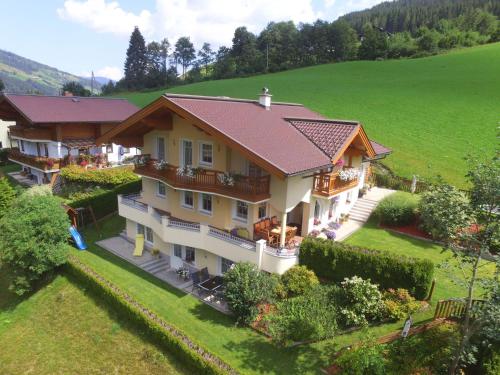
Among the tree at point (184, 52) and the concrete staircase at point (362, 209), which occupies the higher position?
the tree at point (184, 52)

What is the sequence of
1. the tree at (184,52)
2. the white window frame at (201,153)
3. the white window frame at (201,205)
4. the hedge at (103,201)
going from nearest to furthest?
1. the white window frame at (201,153)
2. the white window frame at (201,205)
3. the hedge at (103,201)
4. the tree at (184,52)

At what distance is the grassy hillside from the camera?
3591 cm

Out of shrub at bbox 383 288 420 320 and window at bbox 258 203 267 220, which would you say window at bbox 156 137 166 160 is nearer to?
window at bbox 258 203 267 220

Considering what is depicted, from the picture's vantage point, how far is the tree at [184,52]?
142m

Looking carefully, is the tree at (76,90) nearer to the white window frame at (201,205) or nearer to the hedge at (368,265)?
the white window frame at (201,205)

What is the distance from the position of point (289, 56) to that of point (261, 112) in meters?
Result: 94.4

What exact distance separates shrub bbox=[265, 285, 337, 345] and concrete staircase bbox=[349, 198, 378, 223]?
1063 cm

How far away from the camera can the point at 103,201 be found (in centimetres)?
2928

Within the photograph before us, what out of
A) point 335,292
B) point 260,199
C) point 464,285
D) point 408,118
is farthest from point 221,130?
point 408,118

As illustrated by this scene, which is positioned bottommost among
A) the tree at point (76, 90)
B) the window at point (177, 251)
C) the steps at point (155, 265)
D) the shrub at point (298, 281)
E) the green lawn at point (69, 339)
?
the green lawn at point (69, 339)

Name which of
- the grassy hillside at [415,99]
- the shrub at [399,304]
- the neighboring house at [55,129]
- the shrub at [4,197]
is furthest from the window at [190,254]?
the neighboring house at [55,129]

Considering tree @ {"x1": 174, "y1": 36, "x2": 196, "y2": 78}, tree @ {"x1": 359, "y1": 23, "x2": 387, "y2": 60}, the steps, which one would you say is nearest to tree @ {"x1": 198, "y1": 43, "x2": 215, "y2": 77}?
tree @ {"x1": 174, "y1": 36, "x2": 196, "y2": 78}

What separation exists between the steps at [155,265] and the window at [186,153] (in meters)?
6.68

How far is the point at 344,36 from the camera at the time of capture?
105 meters
